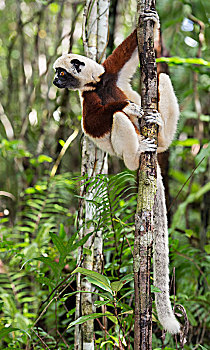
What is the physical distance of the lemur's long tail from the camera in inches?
81.4

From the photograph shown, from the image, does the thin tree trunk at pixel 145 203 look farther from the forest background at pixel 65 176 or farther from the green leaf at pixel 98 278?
the forest background at pixel 65 176

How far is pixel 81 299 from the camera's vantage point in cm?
246

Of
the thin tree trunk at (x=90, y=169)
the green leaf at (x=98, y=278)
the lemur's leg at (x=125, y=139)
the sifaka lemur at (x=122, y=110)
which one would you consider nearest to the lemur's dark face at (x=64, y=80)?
the sifaka lemur at (x=122, y=110)

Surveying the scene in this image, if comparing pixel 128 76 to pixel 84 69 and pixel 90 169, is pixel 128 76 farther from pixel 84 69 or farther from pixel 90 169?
pixel 90 169

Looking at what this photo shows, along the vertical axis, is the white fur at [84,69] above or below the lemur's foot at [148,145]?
above

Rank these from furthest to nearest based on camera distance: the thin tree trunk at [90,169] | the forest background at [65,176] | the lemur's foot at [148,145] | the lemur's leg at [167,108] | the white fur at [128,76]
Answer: the forest background at [65,176]
the white fur at [128,76]
the lemur's leg at [167,108]
the thin tree trunk at [90,169]
the lemur's foot at [148,145]

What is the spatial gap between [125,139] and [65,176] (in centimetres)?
183

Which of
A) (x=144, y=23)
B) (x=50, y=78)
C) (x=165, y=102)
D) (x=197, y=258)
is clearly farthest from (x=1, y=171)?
(x=144, y=23)

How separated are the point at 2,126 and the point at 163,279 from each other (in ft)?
14.0

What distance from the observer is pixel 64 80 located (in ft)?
8.88

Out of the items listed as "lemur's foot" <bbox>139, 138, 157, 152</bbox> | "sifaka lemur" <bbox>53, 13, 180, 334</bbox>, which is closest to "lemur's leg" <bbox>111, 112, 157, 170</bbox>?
"sifaka lemur" <bbox>53, 13, 180, 334</bbox>

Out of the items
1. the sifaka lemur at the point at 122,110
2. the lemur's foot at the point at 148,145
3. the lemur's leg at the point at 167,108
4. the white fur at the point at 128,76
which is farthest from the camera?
the white fur at the point at 128,76

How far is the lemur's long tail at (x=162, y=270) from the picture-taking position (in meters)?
2.07

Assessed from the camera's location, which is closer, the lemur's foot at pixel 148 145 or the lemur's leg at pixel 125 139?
the lemur's foot at pixel 148 145
